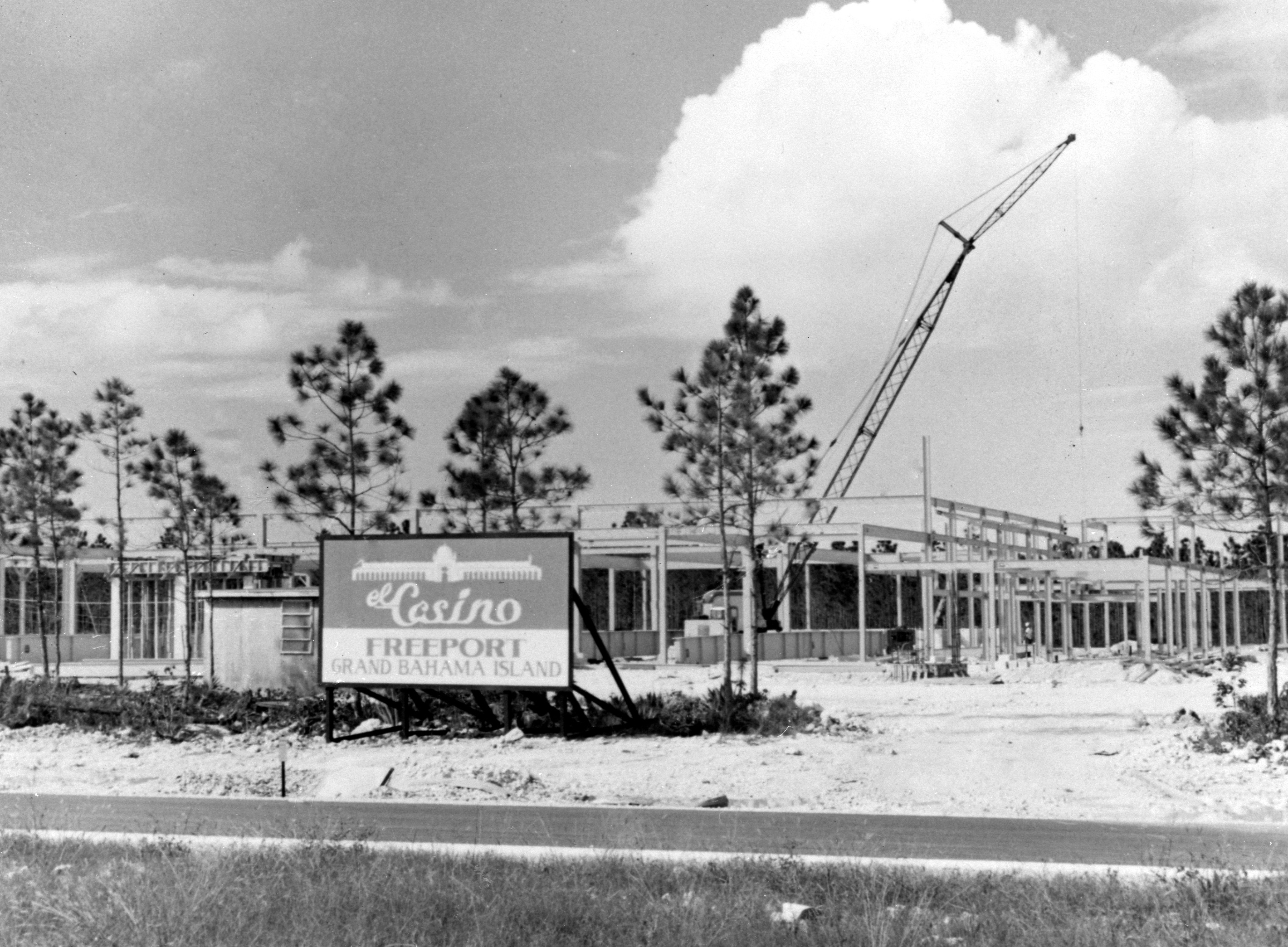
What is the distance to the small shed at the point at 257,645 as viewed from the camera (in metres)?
25.4

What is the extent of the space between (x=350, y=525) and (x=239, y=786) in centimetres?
850

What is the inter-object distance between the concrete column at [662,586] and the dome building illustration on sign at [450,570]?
1936 centimetres

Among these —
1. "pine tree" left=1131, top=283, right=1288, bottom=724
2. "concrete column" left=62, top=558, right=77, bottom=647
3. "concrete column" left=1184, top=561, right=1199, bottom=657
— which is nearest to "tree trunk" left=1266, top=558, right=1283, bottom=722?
"pine tree" left=1131, top=283, right=1288, bottom=724

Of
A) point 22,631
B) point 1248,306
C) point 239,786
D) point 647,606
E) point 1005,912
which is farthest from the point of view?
point 647,606

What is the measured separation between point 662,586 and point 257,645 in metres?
16.9

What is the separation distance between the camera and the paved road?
12.1m

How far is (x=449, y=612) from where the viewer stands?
835 inches

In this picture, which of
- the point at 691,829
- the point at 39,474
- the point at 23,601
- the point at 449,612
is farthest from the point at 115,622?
the point at 691,829

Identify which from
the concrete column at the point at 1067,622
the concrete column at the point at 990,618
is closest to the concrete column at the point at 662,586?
the concrete column at the point at 990,618

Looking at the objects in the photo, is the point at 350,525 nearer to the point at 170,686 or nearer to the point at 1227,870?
the point at 170,686

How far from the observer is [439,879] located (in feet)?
32.5

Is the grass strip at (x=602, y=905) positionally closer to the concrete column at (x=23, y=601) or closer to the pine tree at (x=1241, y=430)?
the pine tree at (x=1241, y=430)

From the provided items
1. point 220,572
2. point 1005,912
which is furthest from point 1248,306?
point 220,572

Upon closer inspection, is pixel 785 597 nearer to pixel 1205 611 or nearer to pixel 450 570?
pixel 1205 611
